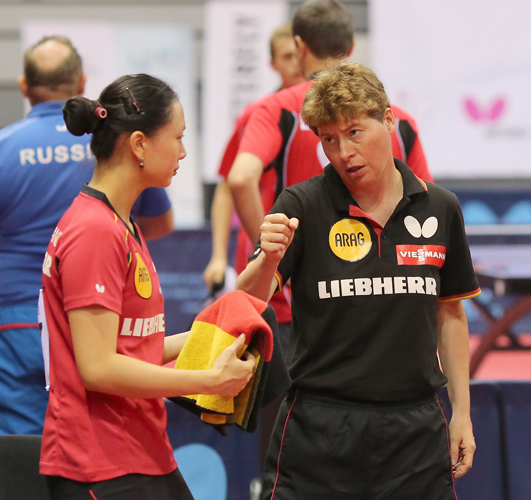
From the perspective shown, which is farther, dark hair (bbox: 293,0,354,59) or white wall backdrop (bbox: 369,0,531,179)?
white wall backdrop (bbox: 369,0,531,179)

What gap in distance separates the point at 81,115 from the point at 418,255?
2.86 ft

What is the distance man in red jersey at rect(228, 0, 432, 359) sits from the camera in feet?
8.45

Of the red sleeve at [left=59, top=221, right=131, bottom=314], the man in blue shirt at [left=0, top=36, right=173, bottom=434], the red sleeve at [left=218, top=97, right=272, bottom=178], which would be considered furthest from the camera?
the red sleeve at [left=218, top=97, right=272, bottom=178]

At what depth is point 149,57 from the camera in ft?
31.4

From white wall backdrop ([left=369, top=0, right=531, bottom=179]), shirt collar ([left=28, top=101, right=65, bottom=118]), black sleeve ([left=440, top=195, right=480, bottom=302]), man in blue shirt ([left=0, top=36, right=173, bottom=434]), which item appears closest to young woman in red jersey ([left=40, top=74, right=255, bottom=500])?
black sleeve ([left=440, top=195, right=480, bottom=302])

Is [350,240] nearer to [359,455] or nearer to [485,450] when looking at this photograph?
[359,455]

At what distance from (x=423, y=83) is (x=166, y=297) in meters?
4.59

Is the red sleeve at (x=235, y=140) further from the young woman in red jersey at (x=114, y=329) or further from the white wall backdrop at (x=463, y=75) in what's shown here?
the white wall backdrop at (x=463, y=75)

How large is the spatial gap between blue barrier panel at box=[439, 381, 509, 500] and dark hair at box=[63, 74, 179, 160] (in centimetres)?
182

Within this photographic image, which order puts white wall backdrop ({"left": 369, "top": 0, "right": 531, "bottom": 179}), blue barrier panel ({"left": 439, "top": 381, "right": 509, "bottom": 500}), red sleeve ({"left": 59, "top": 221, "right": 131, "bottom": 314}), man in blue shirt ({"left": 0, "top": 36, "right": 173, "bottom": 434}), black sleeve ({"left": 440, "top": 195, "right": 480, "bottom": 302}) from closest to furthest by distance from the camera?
red sleeve ({"left": 59, "top": 221, "right": 131, "bottom": 314}), black sleeve ({"left": 440, "top": 195, "right": 480, "bottom": 302}), man in blue shirt ({"left": 0, "top": 36, "right": 173, "bottom": 434}), blue barrier panel ({"left": 439, "top": 381, "right": 509, "bottom": 500}), white wall backdrop ({"left": 369, "top": 0, "right": 531, "bottom": 179})

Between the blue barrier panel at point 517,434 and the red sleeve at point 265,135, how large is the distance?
54.2 inches

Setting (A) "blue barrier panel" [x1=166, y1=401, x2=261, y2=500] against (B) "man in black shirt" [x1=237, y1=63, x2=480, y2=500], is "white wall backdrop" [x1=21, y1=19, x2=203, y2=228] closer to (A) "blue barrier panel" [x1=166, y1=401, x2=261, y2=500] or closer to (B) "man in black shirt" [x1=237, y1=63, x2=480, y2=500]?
(A) "blue barrier panel" [x1=166, y1=401, x2=261, y2=500]

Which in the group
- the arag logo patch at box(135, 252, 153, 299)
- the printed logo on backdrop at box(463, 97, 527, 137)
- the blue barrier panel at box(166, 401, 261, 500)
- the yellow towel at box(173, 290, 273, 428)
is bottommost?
the blue barrier panel at box(166, 401, 261, 500)

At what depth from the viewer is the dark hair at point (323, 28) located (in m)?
2.66
